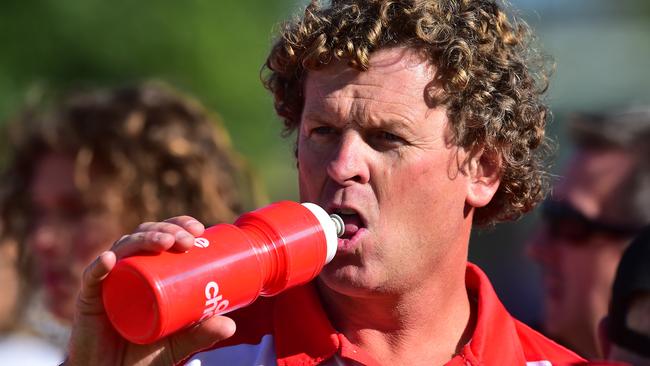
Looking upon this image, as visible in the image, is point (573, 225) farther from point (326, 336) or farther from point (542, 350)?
point (326, 336)

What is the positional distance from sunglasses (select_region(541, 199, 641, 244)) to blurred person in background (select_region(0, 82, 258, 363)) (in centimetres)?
136

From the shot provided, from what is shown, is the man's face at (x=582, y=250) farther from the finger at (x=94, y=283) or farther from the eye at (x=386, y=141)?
the finger at (x=94, y=283)

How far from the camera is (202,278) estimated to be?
2.33m

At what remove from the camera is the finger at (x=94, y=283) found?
2.36m

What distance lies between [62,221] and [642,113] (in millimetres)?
2625

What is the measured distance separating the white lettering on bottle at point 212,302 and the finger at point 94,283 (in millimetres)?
210

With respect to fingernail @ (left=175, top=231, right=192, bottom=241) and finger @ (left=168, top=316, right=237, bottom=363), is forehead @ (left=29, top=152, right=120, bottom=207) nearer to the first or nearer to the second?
finger @ (left=168, top=316, right=237, bottom=363)

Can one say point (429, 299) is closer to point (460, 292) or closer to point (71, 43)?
point (460, 292)

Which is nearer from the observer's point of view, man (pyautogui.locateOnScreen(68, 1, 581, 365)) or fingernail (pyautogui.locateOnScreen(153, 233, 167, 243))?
fingernail (pyautogui.locateOnScreen(153, 233, 167, 243))

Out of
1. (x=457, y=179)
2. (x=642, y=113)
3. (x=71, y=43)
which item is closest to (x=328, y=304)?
(x=457, y=179)

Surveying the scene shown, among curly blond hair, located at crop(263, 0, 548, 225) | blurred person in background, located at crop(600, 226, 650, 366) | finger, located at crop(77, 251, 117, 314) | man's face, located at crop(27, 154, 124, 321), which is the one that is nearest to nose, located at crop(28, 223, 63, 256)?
man's face, located at crop(27, 154, 124, 321)

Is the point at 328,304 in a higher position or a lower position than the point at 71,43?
higher

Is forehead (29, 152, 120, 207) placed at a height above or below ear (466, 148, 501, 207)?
below

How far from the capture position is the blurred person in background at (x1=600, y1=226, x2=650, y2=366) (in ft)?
10.9
